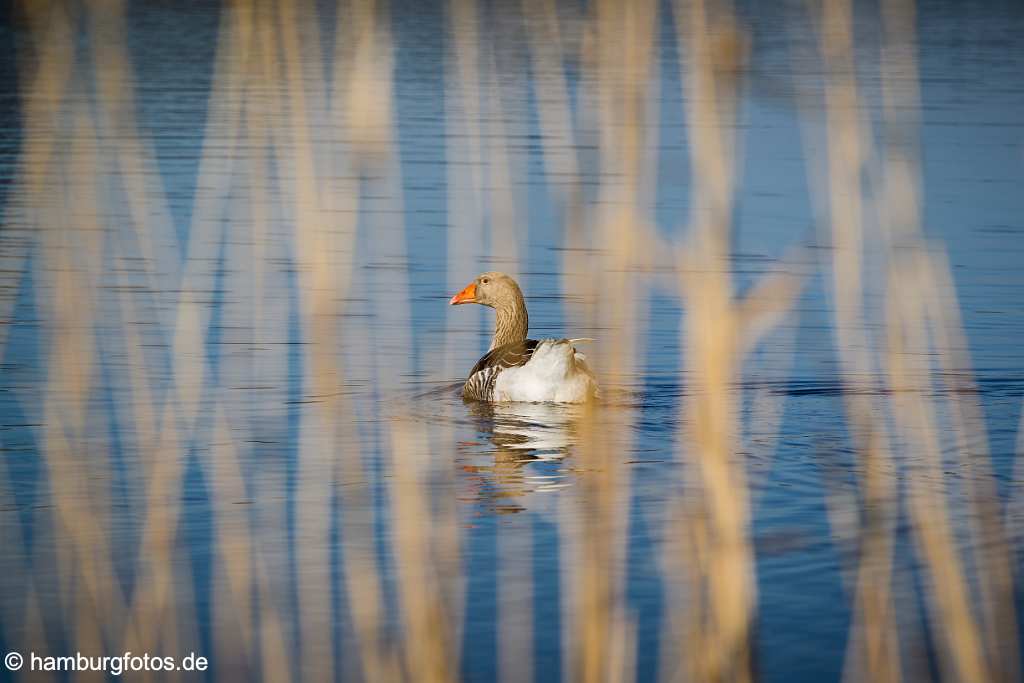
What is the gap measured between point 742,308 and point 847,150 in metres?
0.78

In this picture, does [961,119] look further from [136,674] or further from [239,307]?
[136,674]

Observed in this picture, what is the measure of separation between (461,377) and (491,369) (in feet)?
2.92

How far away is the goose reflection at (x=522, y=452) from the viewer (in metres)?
7.41

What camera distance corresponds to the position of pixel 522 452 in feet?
27.8

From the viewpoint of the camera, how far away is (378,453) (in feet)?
27.0

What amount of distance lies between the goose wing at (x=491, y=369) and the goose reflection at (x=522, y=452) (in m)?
0.10

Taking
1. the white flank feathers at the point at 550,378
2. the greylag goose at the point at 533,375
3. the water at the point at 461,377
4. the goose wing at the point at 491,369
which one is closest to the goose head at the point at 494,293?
the water at the point at 461,377

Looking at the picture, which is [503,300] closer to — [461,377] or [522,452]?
[461,377]

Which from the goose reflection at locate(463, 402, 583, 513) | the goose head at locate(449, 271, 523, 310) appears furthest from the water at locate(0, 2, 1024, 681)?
the goose head at locate(449, 271, 523, 310)

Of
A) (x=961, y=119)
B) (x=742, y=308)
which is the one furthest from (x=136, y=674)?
(x=961, y=119)

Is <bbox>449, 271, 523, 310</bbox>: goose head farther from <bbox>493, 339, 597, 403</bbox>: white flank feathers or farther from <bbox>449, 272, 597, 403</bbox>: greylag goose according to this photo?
<bbox>493, 339, 597, 403</bbox>: white flank feathers

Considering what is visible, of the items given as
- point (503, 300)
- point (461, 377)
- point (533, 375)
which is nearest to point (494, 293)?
point (503, 300)

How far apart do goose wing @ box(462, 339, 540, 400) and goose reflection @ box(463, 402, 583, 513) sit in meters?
0.10

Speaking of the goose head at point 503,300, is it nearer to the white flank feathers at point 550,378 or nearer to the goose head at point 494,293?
the goose head at point 494,293
